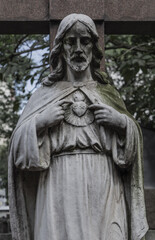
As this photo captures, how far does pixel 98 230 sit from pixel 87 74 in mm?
1666

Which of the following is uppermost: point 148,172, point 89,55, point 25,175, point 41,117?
point 89,55

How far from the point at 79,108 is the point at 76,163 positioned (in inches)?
22.9

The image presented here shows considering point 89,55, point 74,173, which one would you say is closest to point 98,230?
point 74,173

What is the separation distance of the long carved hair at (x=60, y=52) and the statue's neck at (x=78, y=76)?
8cm

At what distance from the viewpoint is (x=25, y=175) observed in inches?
268

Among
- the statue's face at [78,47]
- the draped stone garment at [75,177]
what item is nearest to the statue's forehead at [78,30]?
the statue's face at [78,47]

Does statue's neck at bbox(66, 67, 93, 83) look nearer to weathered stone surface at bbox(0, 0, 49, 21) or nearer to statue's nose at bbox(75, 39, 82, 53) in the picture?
statue's nose at bbox(75, 39, 82, 53)

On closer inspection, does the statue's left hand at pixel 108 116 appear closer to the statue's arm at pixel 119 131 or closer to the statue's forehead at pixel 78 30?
the statue's arm at pixel 119 131

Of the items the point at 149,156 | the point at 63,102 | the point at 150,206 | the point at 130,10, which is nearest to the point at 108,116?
the point at 63,102

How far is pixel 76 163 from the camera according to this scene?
21.6 feet

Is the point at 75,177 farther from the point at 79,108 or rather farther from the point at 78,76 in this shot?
the point at 78,76

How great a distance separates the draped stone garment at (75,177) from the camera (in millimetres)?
6461

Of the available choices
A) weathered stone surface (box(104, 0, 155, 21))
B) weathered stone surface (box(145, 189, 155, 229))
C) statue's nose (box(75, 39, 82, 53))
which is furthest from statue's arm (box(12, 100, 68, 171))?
weathered stone surface (box(145, 189, 155, 229))

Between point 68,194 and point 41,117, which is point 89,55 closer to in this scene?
point 41,117
